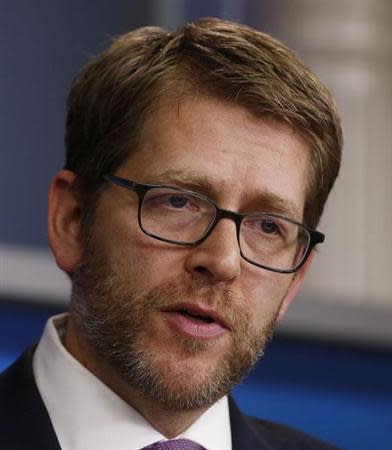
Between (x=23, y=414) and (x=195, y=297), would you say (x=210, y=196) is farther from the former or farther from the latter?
(x=23, y=414)

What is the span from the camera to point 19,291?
2.05 m

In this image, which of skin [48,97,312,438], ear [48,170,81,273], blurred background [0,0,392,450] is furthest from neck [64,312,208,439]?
blurred background [0,0,392,450]

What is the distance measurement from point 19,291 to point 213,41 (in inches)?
26.4

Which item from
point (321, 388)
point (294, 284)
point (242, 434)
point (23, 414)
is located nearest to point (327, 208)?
point (321, 388)

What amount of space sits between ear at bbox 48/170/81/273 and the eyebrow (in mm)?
178

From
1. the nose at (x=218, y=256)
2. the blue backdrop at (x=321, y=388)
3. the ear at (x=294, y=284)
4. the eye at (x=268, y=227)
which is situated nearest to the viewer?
the nose at (x=218, y=256)

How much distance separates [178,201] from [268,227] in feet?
0.47

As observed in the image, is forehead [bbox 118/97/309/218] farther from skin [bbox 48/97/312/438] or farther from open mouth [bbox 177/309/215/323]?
open mouth [bbox 177/309/215/323]

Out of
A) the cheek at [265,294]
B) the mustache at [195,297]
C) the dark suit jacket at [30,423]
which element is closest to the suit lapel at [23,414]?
the dark suit jacket at [30,423]

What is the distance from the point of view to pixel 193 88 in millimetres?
1597

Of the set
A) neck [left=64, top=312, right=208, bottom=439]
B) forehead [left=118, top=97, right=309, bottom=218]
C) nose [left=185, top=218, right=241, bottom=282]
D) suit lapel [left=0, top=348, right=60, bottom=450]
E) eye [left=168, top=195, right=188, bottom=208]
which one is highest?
forehead [left=118, top=97, right=309, bottom=218]

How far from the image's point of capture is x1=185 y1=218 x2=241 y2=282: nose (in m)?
1.47

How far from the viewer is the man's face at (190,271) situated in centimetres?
150

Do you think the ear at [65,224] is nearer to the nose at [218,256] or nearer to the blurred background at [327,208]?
the nose at [218,256]
